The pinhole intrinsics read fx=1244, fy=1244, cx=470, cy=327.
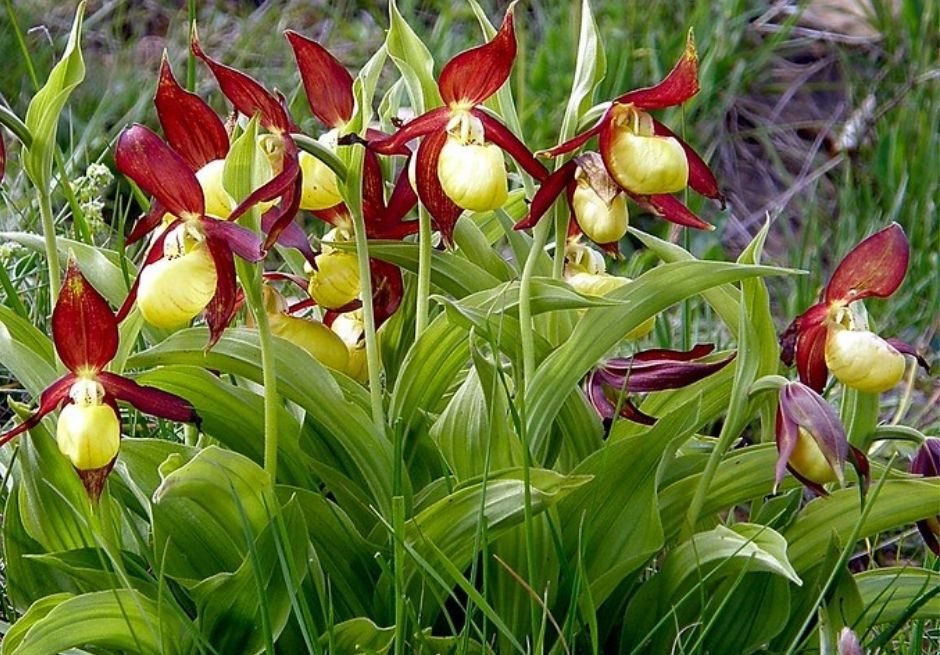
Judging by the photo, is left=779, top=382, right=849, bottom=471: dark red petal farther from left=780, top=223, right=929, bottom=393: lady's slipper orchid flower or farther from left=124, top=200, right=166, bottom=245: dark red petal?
left=124, top=200, right=166, bottom=245: dark red petal

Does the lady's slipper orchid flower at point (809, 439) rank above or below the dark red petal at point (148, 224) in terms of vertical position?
below

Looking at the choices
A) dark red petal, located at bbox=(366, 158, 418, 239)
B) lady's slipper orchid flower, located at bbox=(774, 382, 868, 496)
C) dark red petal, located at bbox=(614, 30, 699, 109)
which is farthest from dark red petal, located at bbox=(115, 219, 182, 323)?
lady's slipper orchid flower, located at bbox=(774, 382, 868, 496)

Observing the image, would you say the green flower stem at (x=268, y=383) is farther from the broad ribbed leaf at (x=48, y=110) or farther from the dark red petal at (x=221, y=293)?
the broad ribbed leaf at (x=48, y=110)

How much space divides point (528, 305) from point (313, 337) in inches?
8.2

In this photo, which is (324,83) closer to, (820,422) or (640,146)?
(640,146)

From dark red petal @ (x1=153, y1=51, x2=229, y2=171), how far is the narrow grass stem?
24 centimetres

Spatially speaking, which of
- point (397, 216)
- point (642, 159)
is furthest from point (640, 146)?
point (397, 216)

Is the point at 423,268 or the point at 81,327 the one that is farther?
the point at 423,268

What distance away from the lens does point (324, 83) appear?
0.96 meters

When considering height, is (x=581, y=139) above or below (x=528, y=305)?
above

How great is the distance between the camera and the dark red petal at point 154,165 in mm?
822

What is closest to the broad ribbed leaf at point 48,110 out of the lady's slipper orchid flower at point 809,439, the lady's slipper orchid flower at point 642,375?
the lady's slipper orchid flower at point 642,375

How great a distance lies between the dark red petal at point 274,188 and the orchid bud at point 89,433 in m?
0.16

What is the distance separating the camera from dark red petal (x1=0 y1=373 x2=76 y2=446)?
84 cm
